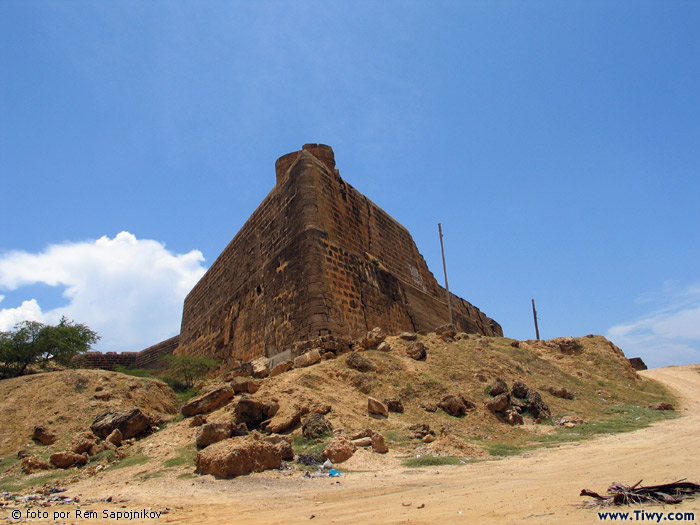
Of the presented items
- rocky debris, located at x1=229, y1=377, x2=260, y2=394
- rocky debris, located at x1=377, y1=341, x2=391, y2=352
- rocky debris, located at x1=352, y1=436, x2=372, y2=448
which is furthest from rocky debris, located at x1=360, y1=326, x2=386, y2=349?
rocky debris, located at x1=352, y1=436, x2=372, y2=448

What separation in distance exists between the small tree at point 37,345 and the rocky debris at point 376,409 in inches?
498

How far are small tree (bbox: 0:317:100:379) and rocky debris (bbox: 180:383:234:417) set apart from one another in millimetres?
9493

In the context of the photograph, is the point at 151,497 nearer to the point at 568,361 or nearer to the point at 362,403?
the point at 362,403

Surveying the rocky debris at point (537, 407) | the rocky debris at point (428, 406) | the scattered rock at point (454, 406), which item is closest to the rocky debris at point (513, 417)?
the rocky debris at point (537, 407)

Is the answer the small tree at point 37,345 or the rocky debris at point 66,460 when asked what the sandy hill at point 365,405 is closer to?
the rocky debris at point 66,460

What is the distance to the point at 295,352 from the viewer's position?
1113 cm

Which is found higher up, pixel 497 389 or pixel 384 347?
pixel 384 347

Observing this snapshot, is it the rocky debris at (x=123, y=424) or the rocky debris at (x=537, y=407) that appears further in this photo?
the rocky debris at (x=537, y=407)

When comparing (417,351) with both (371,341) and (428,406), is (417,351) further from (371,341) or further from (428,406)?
(428,406)

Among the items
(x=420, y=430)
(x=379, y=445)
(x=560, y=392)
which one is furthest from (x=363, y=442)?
(x=560, y=392)

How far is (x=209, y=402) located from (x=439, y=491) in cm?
554

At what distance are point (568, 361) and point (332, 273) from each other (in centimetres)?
828

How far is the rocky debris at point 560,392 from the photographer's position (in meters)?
10.1

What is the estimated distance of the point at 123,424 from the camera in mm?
7684
